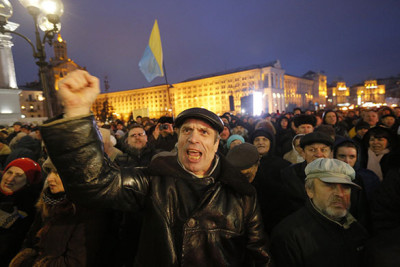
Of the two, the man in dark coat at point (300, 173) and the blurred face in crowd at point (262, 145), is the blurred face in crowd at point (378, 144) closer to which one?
the man in dark coat at point (300, 173)

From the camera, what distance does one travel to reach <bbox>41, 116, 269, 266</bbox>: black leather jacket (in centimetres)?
124

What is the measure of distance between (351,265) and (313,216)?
0.45 metres

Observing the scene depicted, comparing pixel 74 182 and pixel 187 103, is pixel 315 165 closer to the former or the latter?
pixel 74 182

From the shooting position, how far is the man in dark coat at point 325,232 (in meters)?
1.79

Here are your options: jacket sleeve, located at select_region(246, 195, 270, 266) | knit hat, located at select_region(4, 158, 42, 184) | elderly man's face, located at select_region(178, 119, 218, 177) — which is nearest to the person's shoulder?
jacket sleeve, located at select_region(246, 195, 270, 266)

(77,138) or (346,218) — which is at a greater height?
(77,138)

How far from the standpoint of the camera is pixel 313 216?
1.90 metres

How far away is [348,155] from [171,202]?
9.18 feet

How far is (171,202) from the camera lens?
1.55 meters

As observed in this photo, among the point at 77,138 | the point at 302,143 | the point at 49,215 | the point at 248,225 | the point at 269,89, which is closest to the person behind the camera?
the point at 77,138

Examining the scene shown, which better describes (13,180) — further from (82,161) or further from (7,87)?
(7,87)

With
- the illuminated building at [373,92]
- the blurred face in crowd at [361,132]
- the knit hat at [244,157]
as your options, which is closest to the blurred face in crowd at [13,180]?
the knit hat at [244,157]

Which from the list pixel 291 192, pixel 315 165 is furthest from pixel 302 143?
pixel 315 165

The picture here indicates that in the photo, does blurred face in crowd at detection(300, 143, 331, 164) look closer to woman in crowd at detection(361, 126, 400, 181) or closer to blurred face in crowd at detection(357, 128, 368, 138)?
woman in crowd at detection(361, 126, 400, 181)
